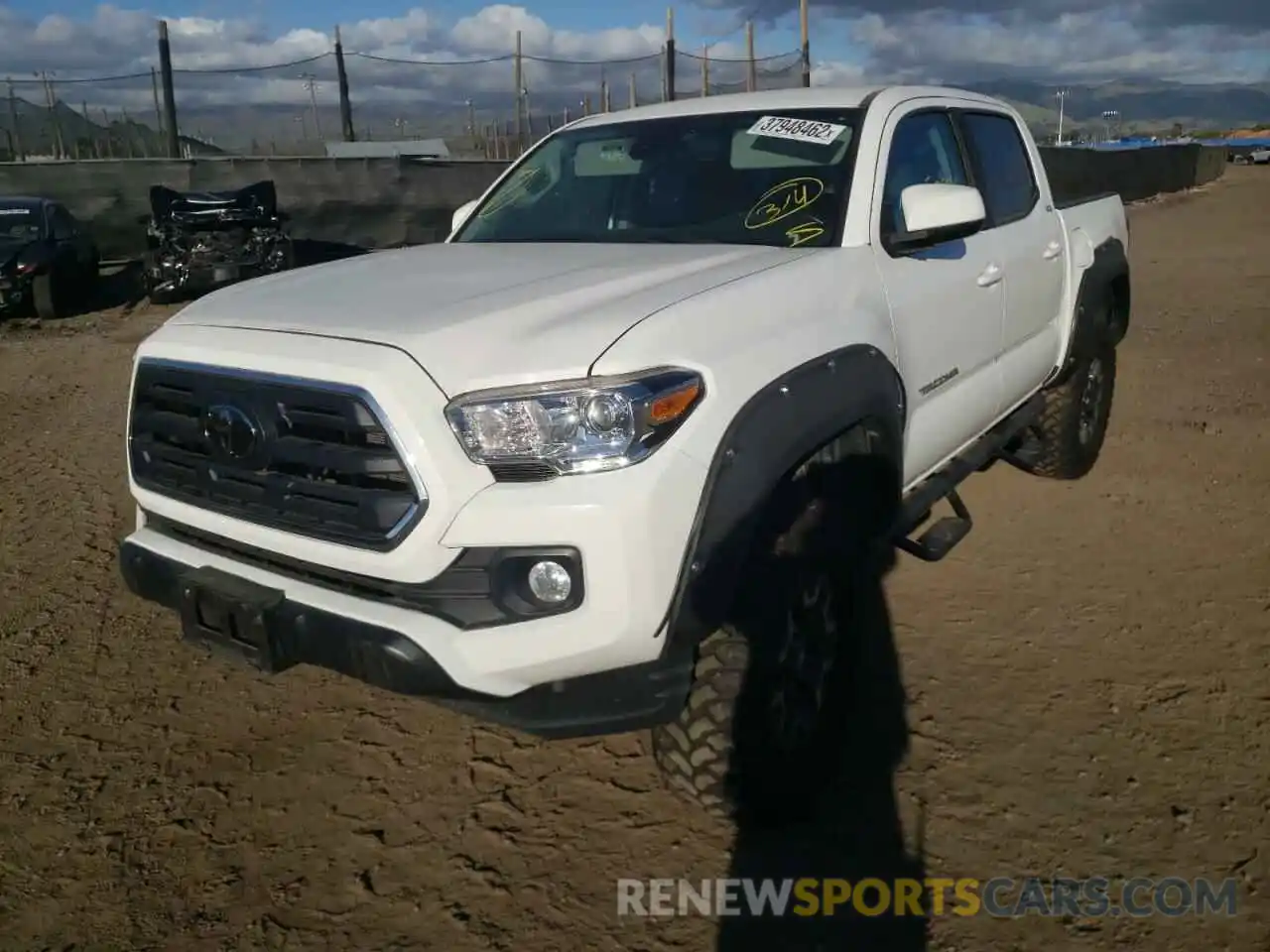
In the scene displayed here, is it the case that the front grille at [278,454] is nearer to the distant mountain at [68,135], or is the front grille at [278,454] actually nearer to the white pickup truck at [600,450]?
the white pickup truck at [600,450]

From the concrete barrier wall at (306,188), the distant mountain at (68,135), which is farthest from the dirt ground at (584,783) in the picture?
the distant mountain at (68,135)

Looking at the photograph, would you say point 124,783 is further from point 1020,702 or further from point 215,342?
point 1020,702

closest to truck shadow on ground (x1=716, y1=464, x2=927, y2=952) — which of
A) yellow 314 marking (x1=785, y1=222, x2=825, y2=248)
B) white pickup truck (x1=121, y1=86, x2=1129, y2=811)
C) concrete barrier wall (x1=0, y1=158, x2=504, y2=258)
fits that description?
white pickup truck (x1=121, y1=86, x2=1129, y2=811)

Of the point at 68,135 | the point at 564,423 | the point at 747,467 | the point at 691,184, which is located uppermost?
the point at 68,135

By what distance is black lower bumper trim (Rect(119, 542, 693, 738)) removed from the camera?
7.73 feet

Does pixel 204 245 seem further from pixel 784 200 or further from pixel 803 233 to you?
pixel 803 233

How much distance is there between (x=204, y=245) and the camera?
38.3 ft

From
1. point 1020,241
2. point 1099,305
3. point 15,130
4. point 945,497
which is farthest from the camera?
point 15,130

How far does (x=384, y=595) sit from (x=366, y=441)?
36cm

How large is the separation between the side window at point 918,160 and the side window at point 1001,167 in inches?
6.8

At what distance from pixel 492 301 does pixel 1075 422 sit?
11.9 feet

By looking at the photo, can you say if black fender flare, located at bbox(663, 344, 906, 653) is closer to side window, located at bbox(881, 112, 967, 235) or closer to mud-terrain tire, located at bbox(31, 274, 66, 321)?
side window, located at bbox(881, 112, 967, 235)

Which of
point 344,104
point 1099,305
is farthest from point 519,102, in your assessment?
point 1099,305

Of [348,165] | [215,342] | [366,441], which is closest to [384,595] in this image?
[366,441]
